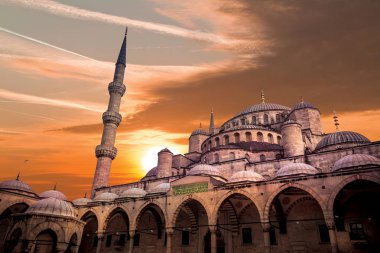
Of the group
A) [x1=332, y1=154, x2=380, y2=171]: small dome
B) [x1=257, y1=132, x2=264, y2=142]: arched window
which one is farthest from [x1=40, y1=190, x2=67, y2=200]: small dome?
[x1=332, y1=154, x2=380, y2=171]: small dome

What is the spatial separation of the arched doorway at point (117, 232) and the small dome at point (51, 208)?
7482 millimetres

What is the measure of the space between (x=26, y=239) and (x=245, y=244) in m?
11.9

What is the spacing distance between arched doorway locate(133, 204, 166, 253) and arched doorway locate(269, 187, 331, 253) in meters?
7.97

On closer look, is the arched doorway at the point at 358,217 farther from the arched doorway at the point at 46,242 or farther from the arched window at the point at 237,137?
the arched doorway at the point at 46,242

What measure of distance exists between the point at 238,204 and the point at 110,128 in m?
15.9

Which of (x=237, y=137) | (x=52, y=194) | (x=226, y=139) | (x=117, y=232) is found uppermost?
(x=237, y=137)

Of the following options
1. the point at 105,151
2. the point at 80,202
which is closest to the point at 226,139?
the point at 105,151

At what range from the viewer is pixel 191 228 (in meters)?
19.0

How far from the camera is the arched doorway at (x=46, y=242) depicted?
14031 mm

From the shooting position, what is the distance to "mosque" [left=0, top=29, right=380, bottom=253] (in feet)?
45.1

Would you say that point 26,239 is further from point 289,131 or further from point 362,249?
point 289,131

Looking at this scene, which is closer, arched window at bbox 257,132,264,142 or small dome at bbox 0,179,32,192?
small dome at bbox 0,179,32,192

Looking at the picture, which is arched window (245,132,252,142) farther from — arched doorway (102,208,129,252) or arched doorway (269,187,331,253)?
arched doorway (102,208,129,252)

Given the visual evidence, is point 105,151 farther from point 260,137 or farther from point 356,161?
point 356,161
